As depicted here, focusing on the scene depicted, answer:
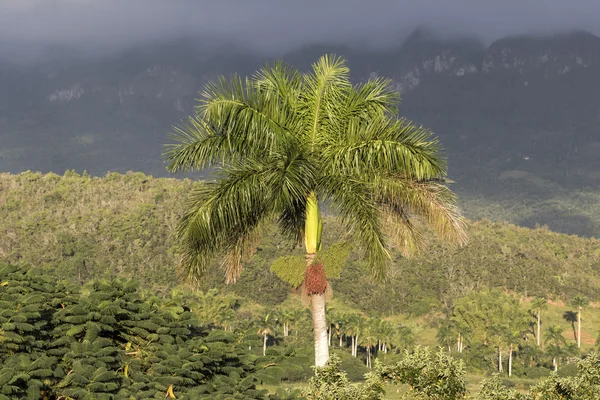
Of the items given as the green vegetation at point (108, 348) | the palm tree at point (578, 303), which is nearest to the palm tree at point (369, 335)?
the palm tree at point (578, 303)

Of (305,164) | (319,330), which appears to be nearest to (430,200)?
(305,164)

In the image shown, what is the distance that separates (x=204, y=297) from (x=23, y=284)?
240ft

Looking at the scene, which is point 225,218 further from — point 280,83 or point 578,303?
point 578,303

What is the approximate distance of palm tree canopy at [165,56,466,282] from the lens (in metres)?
11.2

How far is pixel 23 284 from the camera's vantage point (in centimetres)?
1089

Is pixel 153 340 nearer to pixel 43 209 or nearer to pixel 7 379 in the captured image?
pixel 7 379

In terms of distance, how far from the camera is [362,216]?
11.1 meters

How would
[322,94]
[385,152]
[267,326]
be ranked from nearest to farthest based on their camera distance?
1. [385,152]
2. [322,94]
3. [267,326]

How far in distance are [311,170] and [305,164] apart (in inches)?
7.5

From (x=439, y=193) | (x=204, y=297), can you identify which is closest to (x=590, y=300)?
(x=204, y=297)

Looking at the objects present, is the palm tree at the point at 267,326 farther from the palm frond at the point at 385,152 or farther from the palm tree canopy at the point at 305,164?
the palm frond at the point at 385,152

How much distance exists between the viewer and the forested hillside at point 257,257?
101 m

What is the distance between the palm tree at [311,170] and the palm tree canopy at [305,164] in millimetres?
17

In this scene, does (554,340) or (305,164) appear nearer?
(305,164)
